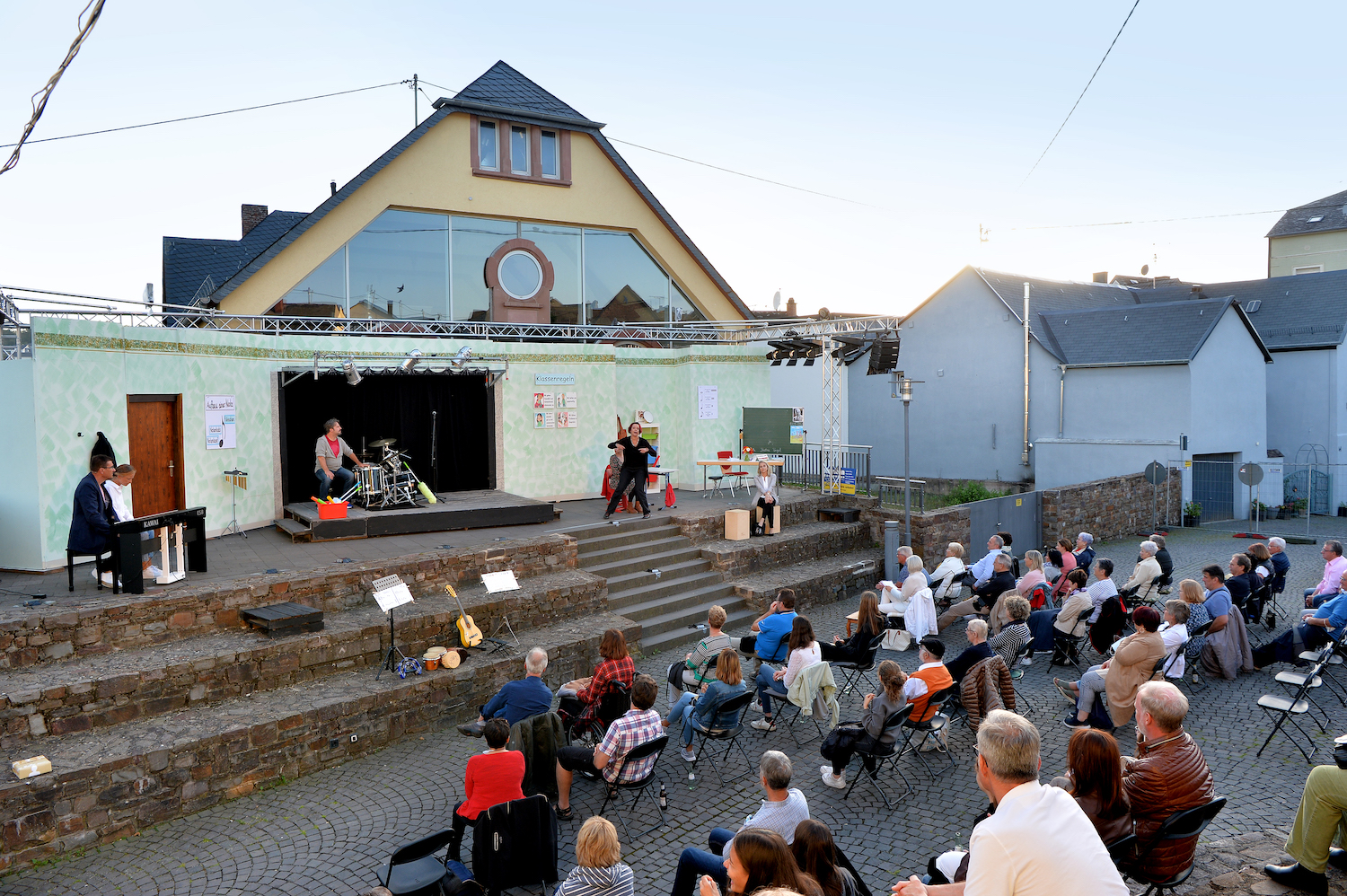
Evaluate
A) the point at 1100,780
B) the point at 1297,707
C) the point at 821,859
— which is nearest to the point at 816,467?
the point at 1297,707

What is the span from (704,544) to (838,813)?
7.64 meters

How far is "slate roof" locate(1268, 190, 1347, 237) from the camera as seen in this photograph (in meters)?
35.5

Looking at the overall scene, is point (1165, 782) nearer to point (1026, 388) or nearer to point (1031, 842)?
point (1031, 842)

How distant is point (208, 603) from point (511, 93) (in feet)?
39.7

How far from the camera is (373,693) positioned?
8.13 metres

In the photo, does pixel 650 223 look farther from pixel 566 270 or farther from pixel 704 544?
pixel 704 544

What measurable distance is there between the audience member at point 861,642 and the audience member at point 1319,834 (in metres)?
4.61

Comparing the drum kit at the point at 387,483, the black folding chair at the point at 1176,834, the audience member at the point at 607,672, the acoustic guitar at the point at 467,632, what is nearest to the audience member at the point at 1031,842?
the black folding chair at the point at 1176,834

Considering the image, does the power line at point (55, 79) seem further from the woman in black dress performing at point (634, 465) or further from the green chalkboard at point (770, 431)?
the green chalkboard at point (770, 431)

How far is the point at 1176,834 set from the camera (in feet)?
15.3

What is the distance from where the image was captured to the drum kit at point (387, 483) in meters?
13.5

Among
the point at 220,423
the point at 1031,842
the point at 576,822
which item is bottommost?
the point at 576,822

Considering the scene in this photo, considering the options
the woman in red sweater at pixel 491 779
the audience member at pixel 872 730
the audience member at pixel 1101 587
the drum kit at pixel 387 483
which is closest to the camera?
the woman in red sweater at pixel 491 779

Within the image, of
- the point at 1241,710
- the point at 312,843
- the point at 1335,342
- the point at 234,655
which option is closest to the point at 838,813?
the point at 312,843
